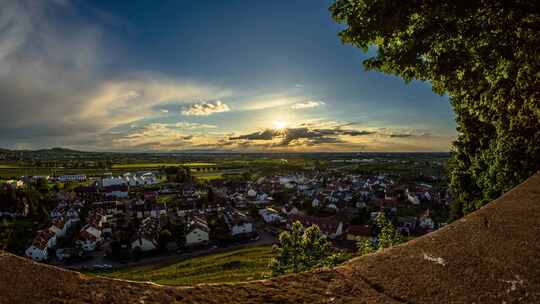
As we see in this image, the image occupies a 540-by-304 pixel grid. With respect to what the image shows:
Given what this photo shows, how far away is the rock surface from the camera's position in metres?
2.17

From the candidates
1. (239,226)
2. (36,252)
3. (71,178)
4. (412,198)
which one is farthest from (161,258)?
(71,178)

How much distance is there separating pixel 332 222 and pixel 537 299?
175 ft

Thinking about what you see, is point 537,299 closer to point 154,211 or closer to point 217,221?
point 217,221

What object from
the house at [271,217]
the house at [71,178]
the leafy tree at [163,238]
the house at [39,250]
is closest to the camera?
the house at [39,250]

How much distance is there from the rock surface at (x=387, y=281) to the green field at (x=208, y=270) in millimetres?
27091

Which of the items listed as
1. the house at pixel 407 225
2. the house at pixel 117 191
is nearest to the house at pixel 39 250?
the house at pixel 117 191

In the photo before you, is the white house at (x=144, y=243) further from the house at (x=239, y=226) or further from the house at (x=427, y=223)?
the house at (x=427, y=223)

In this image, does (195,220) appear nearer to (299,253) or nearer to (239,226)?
(239,226)

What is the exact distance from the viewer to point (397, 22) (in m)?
5.61

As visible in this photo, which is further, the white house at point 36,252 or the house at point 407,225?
the house at point 407,225

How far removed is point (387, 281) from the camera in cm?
258

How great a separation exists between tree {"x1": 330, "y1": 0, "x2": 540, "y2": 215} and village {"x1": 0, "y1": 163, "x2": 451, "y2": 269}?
2547cm

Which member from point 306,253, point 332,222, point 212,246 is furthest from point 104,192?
point 306,253

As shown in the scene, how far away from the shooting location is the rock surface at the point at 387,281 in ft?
7.13
